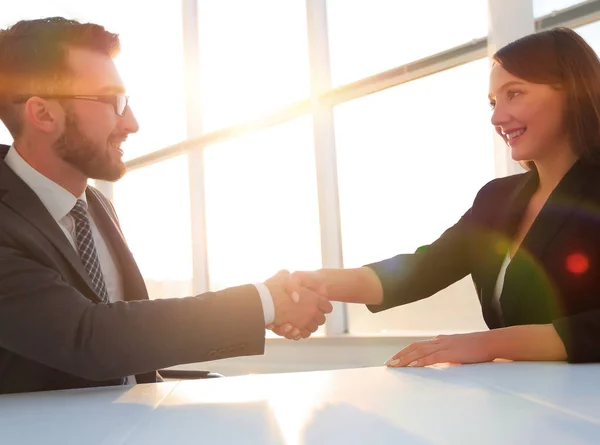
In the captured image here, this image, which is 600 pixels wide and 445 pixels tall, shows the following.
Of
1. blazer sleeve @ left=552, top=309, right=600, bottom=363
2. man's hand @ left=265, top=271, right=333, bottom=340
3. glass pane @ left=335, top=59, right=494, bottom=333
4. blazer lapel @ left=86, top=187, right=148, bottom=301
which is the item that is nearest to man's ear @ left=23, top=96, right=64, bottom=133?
blazer lapel @ left=86, top=187, right=148, bottom=301

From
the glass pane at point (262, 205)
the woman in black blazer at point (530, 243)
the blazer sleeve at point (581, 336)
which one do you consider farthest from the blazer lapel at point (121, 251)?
the glass pane at point (262, 205)

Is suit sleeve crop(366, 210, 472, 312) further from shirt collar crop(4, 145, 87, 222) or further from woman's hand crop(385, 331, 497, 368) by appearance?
shirt collar crop(4, 145, 87, 222)

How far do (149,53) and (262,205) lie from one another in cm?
210

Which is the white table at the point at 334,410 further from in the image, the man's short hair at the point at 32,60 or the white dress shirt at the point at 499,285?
the man's short hair at the point at 32,60

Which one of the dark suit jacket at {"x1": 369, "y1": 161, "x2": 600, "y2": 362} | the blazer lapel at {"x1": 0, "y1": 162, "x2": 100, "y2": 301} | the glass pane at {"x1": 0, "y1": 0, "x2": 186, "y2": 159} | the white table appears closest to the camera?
the white table

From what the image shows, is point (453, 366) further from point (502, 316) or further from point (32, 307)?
point (32, 307)

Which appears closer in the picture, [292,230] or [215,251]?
[292,230]

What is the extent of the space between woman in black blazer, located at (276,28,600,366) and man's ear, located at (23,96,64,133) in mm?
958

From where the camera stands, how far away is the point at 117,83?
1893 millimetres

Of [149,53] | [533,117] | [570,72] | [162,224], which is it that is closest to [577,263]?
[533,117]

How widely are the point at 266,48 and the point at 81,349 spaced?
11.0 feet

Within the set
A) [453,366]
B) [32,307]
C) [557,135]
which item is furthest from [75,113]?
[557,135]

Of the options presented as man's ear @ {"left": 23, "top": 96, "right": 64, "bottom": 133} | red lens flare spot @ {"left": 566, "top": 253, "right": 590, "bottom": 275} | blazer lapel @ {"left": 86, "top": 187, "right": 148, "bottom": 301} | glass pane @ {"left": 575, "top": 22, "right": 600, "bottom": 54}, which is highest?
glass pane @ {"left": 575, "top": 22, "right": 600, "bottom": 54}

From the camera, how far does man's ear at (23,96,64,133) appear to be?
5.61 feet
